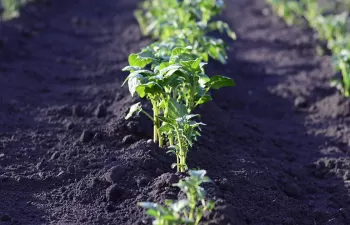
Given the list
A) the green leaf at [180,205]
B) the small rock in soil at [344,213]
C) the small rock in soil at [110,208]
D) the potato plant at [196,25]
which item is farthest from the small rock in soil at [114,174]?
the potato plant at [196,25]

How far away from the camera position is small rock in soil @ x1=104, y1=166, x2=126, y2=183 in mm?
4168

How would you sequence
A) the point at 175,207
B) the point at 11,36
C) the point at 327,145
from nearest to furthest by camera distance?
the point at 175,207 < the point at 327,145 < the point at 11,36

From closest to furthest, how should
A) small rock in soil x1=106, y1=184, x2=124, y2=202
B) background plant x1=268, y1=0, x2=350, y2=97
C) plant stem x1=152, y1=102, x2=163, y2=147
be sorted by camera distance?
1. small rock in soil x1=106, y1=184, x2=124, y2=202
2. plant stem x1=152, y1=102, x2=163, y2=147
3. background plant x1=268, y1=0, x2=350, y2=97

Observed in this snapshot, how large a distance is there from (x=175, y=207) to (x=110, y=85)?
12.9 ft

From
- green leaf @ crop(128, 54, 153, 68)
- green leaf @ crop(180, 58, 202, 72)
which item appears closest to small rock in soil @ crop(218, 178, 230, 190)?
green leaf @ crop(180, 58, 202, 72)

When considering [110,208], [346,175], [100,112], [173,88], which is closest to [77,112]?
[100,112]

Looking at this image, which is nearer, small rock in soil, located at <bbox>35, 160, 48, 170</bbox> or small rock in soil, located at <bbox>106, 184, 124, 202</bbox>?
small rock in soil, located at <bbox>106, 184, 124, 202</bbox>

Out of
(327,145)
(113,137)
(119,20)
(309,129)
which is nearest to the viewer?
(113,137)

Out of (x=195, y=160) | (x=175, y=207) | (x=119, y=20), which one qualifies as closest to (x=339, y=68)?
(x=195, y=160)

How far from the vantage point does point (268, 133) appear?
20.6 feet

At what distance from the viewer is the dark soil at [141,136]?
4.09 m

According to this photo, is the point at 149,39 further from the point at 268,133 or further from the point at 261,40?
the point at 268,133

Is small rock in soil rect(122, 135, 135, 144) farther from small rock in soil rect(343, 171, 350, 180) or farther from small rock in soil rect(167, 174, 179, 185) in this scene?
small rock in soil rect(343, 171, 350, 180)

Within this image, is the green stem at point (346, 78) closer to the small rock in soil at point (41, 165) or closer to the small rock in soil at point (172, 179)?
the small rock in soil at point (172, 179)
